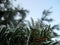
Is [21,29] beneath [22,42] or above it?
above

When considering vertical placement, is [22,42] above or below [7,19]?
below

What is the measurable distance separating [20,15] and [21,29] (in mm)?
2470

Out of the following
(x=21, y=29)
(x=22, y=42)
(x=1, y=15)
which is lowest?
(x=22, y=42)

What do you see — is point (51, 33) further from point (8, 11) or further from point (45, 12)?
point (8, 11)

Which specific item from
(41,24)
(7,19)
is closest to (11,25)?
(7,19)

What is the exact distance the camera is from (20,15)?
16.8m

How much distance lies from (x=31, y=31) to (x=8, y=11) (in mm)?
2850

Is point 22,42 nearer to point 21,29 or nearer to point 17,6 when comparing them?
point 21,29

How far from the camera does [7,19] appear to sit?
15945 mm

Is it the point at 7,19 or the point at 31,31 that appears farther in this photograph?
the point at 7,19

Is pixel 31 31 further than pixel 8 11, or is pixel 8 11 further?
pixel 8 11

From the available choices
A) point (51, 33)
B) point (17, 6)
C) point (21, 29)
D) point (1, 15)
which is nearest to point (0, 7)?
point (1, 15)

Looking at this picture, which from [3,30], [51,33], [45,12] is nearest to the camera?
[3,30]

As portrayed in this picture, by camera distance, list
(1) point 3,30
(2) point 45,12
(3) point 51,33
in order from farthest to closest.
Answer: (2) point 45,12 < (3) point 51,33 < (1) point 3,30
